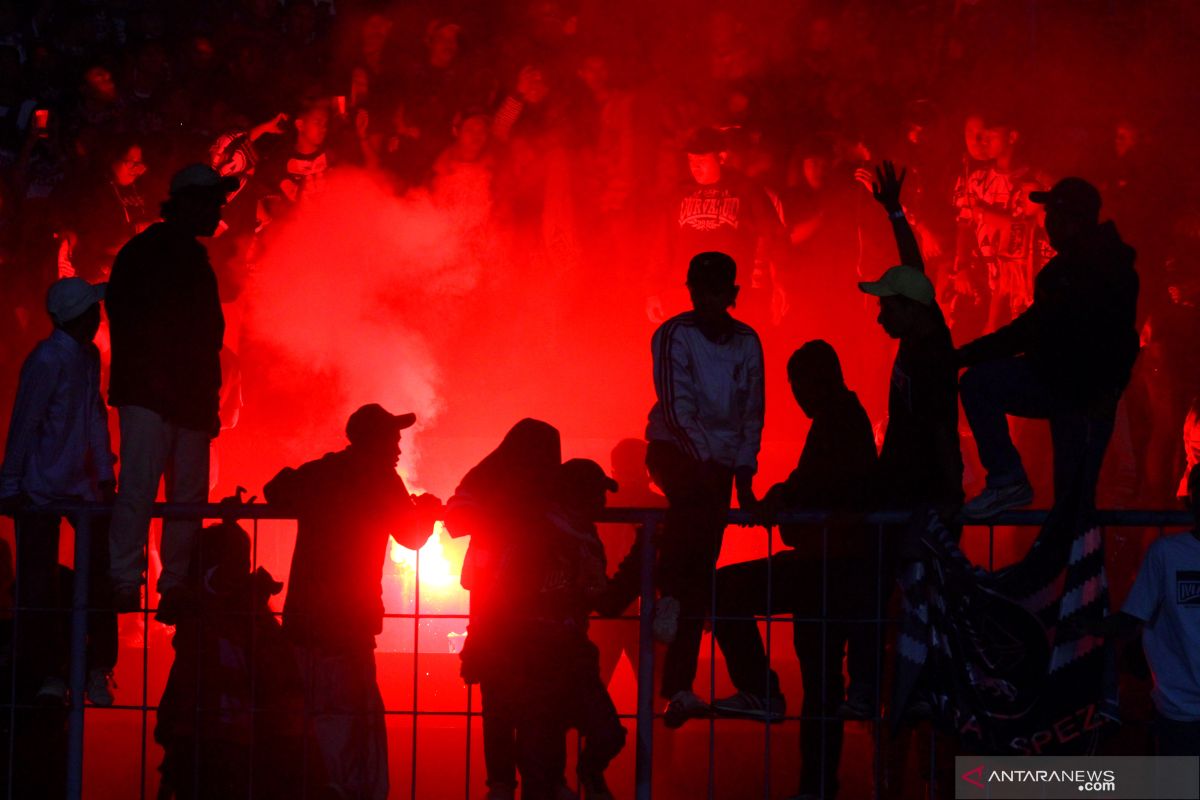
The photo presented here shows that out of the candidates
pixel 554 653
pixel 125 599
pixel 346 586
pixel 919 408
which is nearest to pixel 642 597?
pixel 554 653

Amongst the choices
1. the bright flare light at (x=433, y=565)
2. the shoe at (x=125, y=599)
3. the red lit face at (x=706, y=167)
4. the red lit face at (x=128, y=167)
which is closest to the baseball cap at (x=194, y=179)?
the shoe at (x=125, y=599)

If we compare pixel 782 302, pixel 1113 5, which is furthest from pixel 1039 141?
pixel 782 302

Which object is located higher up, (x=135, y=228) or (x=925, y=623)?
(x=135, y=228)

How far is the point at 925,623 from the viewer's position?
5488 millimetres

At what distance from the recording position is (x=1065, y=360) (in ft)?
18.5

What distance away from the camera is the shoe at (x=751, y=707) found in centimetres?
568

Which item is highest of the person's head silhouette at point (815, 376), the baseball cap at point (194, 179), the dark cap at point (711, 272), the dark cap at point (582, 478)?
the baseball cap at point (194, 179)

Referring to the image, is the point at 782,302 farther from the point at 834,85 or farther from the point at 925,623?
the point at 925,623

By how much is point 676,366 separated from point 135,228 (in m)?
7.56

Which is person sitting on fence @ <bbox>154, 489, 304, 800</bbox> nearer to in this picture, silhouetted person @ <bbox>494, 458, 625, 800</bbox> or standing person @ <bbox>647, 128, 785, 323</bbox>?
silhouetted person @ <bbox>494, 458, 625, 800</bbox>

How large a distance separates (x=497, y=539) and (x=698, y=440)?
869mm

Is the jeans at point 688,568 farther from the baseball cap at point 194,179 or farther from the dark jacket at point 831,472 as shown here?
the baseball cap at point 194,179

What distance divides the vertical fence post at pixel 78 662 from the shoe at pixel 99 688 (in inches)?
3.5

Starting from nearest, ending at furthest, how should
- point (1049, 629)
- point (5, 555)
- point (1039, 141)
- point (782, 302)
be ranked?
point (1049, 629), point (5, 555), point (1039, 141), point (782, 302)
